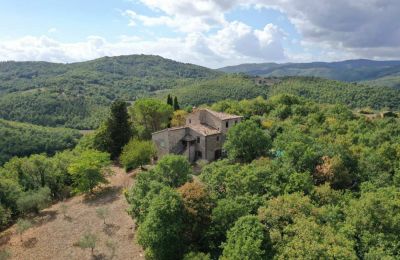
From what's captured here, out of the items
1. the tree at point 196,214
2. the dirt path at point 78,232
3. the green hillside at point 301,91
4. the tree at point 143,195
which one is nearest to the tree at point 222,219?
the tree at point 196,214

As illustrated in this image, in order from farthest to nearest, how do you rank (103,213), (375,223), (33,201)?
(33,201), (103,213), (375,223)

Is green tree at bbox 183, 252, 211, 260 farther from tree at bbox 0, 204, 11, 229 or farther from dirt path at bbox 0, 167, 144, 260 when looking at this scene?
tree at bbox 0, 204, 11, 229

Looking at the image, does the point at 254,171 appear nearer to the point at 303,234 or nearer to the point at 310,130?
the point at 303,234

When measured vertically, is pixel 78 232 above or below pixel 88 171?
below

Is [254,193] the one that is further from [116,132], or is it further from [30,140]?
[30,140]

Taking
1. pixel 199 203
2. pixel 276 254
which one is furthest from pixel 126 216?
pixel 276 254

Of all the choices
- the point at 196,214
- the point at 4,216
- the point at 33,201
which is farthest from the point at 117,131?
the point at 196,214
